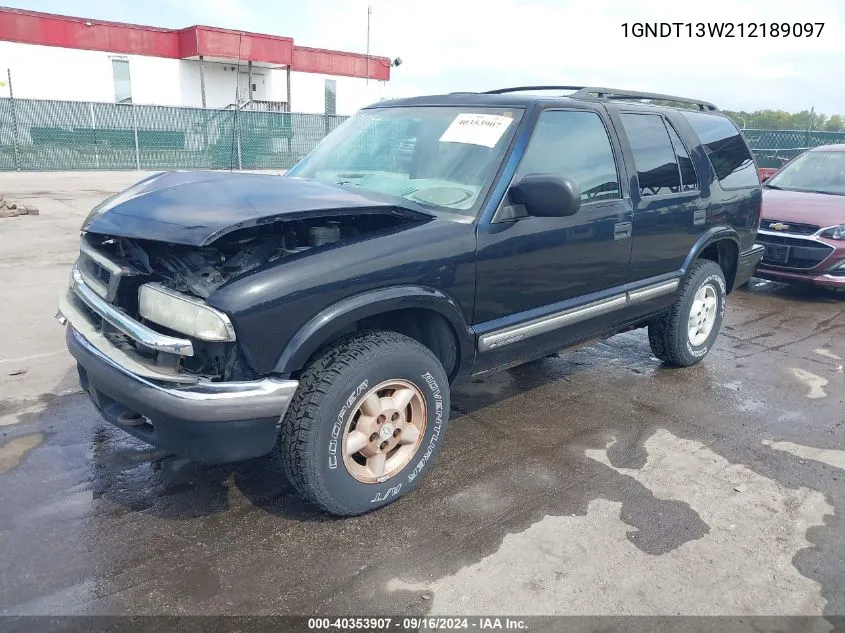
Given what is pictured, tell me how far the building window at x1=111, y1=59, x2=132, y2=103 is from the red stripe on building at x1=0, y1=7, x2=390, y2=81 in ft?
1.64

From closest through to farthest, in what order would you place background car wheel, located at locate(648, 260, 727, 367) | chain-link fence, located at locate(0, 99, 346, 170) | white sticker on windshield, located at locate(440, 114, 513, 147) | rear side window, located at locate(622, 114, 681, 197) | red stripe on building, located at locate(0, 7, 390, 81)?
white sticker on windshield, located at locate(440, 114, 513, 147) → rear side window, located at locate(622, 114, 681, 197) → background car wheel, located at locate(648, 260, 727, 367) → chain-link fence, located at locate(0, 99, 346, 170) → red stripe on building, located at locate(0, 7, 390, 81)

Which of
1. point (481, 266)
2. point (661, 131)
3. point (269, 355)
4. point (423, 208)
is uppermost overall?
point (661, 131)

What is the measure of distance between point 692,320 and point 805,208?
11.9 feet

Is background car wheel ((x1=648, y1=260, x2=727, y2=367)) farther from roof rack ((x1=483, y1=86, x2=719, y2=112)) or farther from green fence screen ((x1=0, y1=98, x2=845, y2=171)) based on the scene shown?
green fence screen ((x1=0, y1=98, x2=845, y2=171))

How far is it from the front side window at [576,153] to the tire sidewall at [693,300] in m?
1.28

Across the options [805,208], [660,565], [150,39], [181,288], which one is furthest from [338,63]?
[660,565]

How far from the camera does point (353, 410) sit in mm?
2783

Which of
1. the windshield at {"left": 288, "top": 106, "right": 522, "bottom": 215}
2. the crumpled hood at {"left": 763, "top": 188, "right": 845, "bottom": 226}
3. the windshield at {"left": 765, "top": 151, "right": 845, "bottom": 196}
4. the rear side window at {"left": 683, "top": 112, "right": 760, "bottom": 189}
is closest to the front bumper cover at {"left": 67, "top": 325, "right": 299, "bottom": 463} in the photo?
the windshield at {"left": 288, "top": 106, "right": 522, "bottom": 215}

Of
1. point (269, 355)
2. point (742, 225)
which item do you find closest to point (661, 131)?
point (742, 225)

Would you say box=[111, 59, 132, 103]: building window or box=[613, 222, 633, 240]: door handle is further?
box=[111, 59, 132, 103]: building window

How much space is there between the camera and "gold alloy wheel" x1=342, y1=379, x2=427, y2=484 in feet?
9.46

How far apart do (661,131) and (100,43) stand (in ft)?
94.5

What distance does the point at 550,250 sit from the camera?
11.6 feet

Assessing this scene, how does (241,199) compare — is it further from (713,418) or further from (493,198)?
(713,418)
